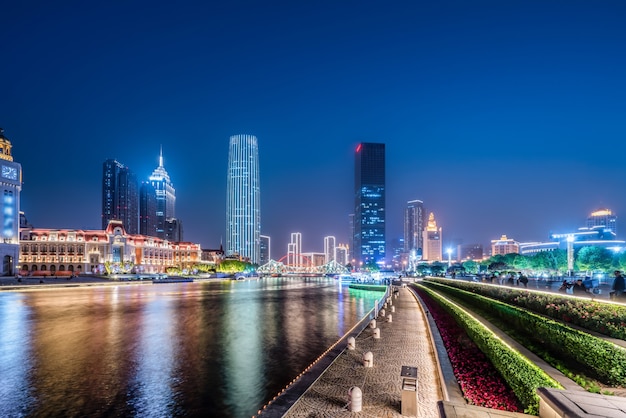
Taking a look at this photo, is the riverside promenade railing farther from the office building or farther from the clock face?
the clock face

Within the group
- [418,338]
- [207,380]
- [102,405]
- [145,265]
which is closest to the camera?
[102,405]

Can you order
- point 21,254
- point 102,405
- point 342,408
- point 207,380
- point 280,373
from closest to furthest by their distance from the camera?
point 342,408
point 102,405
point 207,380
point 280,373
point 21,254

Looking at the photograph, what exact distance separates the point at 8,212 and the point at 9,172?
403 inches

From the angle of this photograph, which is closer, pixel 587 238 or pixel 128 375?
pixel 128 375

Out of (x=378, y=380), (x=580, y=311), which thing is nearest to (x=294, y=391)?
(x=378, y=380)

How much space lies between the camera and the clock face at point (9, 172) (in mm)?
102188

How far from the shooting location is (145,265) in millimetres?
148375

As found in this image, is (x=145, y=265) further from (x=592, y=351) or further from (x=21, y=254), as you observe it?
(x=592, y=351)

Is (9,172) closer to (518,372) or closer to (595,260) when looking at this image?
(518,372)

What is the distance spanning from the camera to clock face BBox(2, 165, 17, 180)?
335 feet

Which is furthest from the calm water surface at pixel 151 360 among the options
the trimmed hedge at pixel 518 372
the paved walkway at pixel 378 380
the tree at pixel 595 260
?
the tree at pixel 595 260

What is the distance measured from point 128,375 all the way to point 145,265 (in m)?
140

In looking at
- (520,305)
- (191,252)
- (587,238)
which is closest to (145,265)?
(191,252)

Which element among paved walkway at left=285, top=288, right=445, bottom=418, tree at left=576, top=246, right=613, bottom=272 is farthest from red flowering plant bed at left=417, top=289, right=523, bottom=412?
tree at left=576, top=246, right=613, bottom=272
